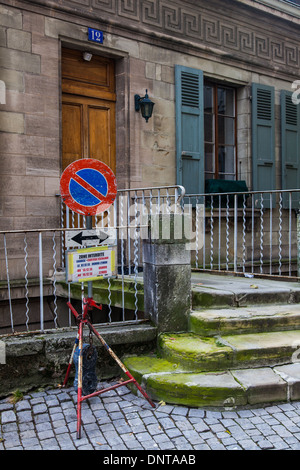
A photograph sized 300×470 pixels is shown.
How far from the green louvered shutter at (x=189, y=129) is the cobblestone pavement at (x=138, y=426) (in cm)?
500

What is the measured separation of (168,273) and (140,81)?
4.34 m

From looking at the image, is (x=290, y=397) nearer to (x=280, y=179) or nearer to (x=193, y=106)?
(x=193, y=106)

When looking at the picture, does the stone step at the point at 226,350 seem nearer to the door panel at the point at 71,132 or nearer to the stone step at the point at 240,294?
the stone step at the point at 240,294

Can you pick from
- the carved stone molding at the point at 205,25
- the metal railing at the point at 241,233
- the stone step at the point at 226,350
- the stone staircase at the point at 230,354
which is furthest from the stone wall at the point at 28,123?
the stone step at the point at 226,350

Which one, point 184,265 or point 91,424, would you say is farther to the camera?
point 184,265

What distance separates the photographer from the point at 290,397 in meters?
4.02

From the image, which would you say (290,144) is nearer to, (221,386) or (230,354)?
(230,354)

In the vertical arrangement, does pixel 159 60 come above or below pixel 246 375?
above

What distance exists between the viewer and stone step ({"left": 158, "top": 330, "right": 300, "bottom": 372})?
4.23 m

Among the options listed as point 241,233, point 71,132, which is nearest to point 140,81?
point 71,132

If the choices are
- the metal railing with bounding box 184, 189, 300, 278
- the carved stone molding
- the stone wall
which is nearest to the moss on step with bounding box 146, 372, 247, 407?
the stone wall

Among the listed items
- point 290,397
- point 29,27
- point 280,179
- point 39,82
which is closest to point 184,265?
point 290,397

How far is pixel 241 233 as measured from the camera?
9055mm
